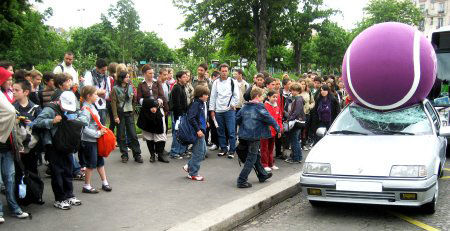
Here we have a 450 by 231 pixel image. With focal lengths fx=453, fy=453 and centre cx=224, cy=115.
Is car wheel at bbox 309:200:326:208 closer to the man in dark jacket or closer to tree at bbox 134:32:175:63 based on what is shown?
the man in dark jacket

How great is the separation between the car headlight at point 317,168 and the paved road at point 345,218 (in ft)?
→ 1.99

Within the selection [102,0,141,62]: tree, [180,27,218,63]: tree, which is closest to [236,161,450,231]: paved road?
[180,27,218,63]: tree

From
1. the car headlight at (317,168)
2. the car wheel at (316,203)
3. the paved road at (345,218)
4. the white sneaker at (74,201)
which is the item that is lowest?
the paved road at (345,218)

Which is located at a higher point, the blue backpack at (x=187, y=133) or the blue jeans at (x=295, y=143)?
the blue backpack at (x=187, y=133)

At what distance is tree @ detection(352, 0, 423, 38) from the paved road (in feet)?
197

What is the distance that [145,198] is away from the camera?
6285 mm

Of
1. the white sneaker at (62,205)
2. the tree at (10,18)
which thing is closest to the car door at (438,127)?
the white sneaker at (62,205)

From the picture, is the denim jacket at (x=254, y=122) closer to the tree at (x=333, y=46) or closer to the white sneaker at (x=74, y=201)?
the white sneaker at (x=74, y=201)

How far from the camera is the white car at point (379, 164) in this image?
525cm

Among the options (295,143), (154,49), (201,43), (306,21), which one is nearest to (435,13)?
(306,21)

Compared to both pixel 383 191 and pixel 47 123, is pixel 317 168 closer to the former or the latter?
pixel 383 191

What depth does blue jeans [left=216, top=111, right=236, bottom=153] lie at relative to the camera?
31.1ft

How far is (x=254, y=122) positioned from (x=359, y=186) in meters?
2.13

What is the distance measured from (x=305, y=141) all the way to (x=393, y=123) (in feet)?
14.9
